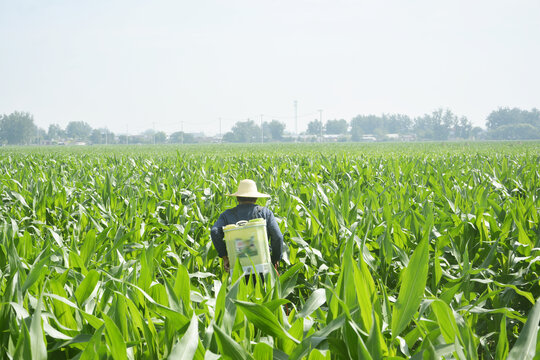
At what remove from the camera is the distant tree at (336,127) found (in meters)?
168

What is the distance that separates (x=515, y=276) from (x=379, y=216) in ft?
4.81

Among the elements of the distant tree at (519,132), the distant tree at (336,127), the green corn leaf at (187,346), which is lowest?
the green corn leaf at (187,346)

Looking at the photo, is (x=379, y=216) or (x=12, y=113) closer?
(x=379, y=216)

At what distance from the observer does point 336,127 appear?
550 feet

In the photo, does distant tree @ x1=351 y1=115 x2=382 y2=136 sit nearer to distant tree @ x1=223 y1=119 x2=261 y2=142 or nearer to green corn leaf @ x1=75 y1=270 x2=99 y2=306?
distant tree @ x1=223 y1=119 x2=261 y2=142

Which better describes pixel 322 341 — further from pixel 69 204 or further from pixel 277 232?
pixel 69 204

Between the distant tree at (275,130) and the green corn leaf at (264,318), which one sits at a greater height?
the distant tree at (275,130)

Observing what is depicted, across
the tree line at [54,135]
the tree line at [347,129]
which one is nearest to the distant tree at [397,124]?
the tree line at [347,129]

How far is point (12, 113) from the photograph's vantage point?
451 feet

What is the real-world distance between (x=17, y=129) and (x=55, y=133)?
3565cm

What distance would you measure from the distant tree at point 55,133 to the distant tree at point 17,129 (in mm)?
27937

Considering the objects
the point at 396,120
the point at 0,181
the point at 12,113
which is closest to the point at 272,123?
the point at 396,120

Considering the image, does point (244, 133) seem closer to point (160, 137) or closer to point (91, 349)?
point (160, 137)

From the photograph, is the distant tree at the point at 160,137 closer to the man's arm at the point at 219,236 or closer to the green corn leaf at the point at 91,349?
the man's arm at the point at 219,236
